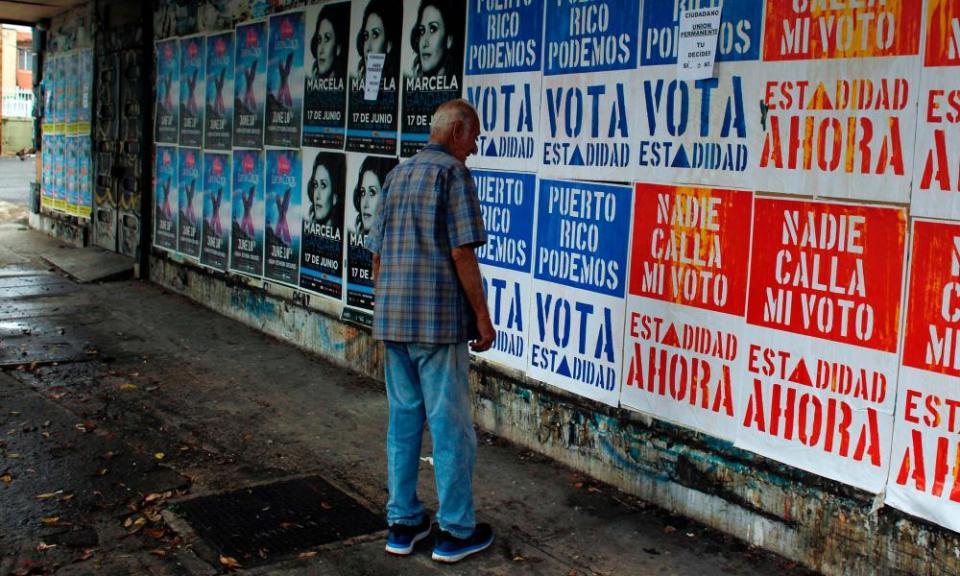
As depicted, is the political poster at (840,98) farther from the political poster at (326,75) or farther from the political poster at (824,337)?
the political poster at (326,75)

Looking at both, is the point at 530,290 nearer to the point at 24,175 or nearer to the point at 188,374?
the point at 188,374

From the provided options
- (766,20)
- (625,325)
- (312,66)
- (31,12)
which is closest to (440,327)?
(625,325)

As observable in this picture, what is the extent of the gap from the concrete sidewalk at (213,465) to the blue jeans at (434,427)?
0.22 metres

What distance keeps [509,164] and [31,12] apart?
1103 centimetres

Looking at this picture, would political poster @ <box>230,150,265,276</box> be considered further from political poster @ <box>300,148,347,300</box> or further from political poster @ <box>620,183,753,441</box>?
political poster @ <box>620,183,753,441</box>

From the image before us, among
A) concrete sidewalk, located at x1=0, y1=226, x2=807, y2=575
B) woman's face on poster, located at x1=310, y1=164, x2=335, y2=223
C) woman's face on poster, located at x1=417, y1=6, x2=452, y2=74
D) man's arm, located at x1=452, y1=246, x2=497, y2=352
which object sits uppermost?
woman's face on poster, located at x1=417, y1=6, x2=452, y2=74

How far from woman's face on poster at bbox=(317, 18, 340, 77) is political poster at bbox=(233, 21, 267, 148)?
964 mm

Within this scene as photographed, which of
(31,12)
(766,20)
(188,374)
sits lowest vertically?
(188,374)

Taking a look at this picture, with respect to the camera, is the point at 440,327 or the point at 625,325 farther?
the point at 625,325

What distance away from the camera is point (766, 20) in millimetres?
4250

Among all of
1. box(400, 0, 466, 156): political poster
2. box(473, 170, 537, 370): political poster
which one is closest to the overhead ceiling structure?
box(400, 0, 466, 156): political poster

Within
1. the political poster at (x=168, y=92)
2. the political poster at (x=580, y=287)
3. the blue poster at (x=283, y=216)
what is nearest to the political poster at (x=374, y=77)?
the blue poster at (x=283, y=216)

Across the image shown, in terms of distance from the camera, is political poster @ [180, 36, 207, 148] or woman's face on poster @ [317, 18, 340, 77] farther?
political poster @ [180, 36, 207, 148]

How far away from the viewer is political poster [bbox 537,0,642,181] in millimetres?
4945
